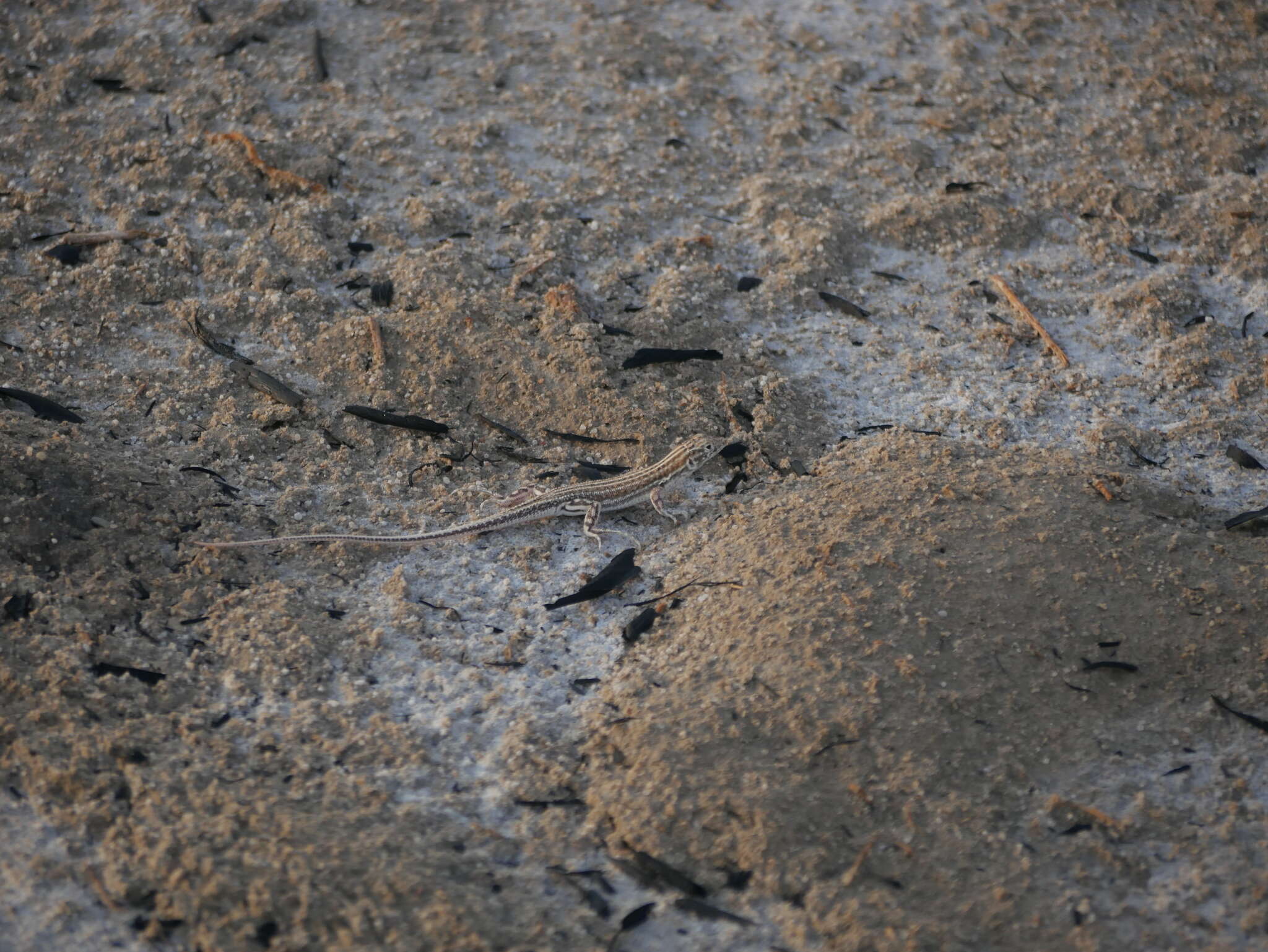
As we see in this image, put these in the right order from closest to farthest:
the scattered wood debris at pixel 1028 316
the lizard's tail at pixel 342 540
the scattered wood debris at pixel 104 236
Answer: the lizard's tail at pixel 342 540, the scattered wood debris at pixel 1028 316, the scattered wood debris at pixel 104 236

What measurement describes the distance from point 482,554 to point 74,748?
1.98 meters

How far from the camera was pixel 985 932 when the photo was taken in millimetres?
3643

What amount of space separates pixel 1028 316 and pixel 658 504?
292cm

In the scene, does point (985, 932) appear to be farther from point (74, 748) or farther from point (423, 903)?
point (74, 748)

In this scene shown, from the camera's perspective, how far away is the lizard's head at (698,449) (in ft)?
18.4

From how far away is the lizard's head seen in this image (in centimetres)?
561

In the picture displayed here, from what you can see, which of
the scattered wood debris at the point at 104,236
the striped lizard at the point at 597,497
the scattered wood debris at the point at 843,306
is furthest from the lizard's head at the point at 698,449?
the scattered wood debris at the point at 104,236

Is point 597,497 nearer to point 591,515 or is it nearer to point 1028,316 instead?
point 591,515

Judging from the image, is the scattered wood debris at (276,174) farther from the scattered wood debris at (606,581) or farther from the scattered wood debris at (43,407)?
the scattered wood debris at (606,581)

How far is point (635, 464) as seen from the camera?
5902 mm

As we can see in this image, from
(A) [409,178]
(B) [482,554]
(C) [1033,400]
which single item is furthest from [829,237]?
(B) [482,554]

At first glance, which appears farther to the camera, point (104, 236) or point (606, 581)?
point (104, 236)

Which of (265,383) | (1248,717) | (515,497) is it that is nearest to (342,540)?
(515,497)

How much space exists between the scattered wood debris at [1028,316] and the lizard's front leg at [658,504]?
2718 millimetres
